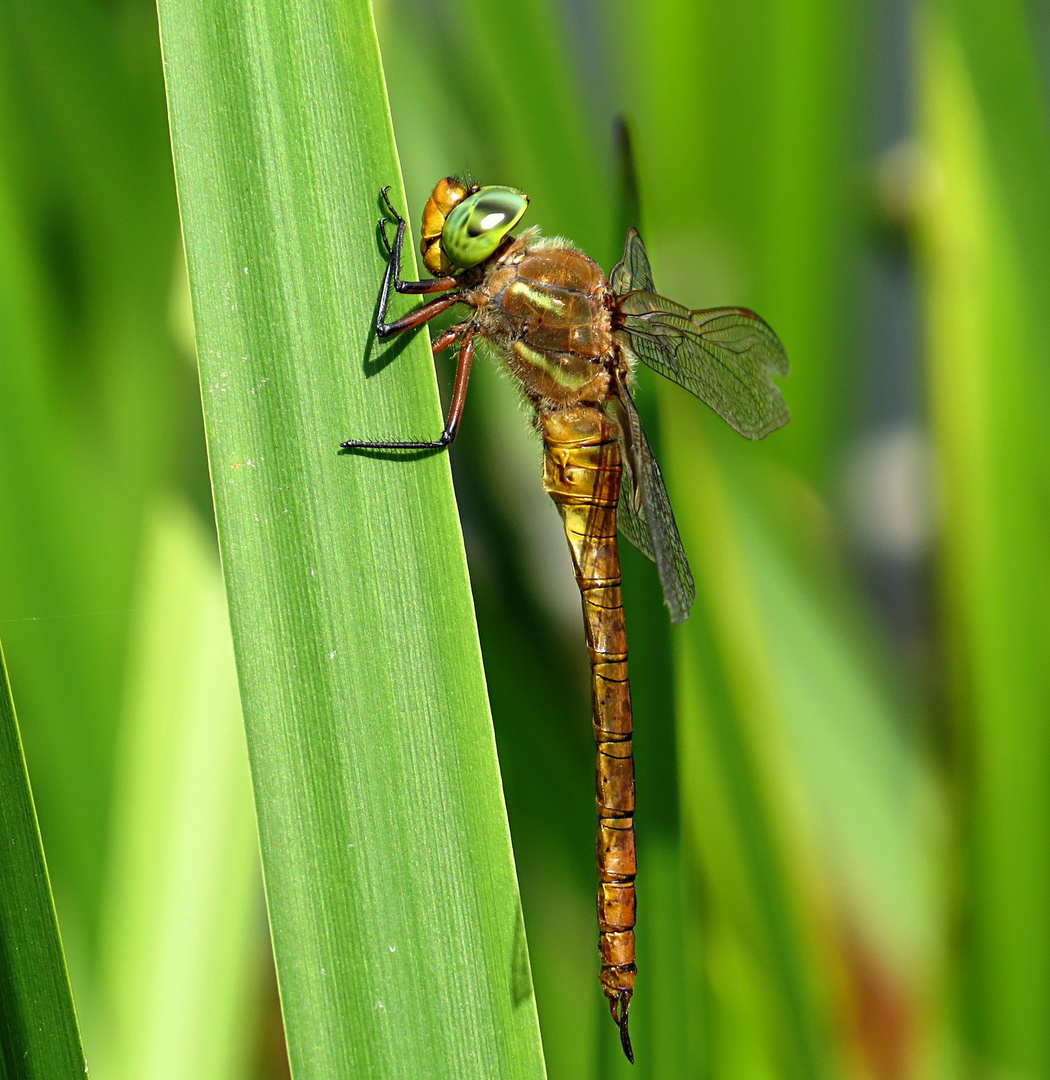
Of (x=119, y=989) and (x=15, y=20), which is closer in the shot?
(x=119, y=989)

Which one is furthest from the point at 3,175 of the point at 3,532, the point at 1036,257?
the point at 1036,257

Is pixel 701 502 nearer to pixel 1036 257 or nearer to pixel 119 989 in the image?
pixel 1036 257

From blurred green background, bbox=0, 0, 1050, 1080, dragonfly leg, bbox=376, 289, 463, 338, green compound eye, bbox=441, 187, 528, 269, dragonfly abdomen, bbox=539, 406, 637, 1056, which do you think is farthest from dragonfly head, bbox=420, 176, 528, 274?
dragonfly leg, bbox=376, 289, 463, 338

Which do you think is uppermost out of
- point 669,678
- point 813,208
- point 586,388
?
point 813,208

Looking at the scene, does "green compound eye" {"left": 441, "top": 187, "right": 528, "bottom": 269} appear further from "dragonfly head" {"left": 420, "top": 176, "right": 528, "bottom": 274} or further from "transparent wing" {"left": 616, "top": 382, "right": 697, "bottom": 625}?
"transparent wing" {"left": 616, "top": 382, "right": 697, "bottom": 625}

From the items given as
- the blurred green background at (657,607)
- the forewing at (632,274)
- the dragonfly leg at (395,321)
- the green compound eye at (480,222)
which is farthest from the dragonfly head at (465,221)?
the dragonfly leg at (395,321)

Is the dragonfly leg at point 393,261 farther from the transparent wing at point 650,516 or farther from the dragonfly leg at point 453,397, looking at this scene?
the transparent wing at point 650,516

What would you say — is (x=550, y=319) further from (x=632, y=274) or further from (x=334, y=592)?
(x=334, y=592)

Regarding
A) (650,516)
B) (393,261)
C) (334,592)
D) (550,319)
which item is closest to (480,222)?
(550,319)
